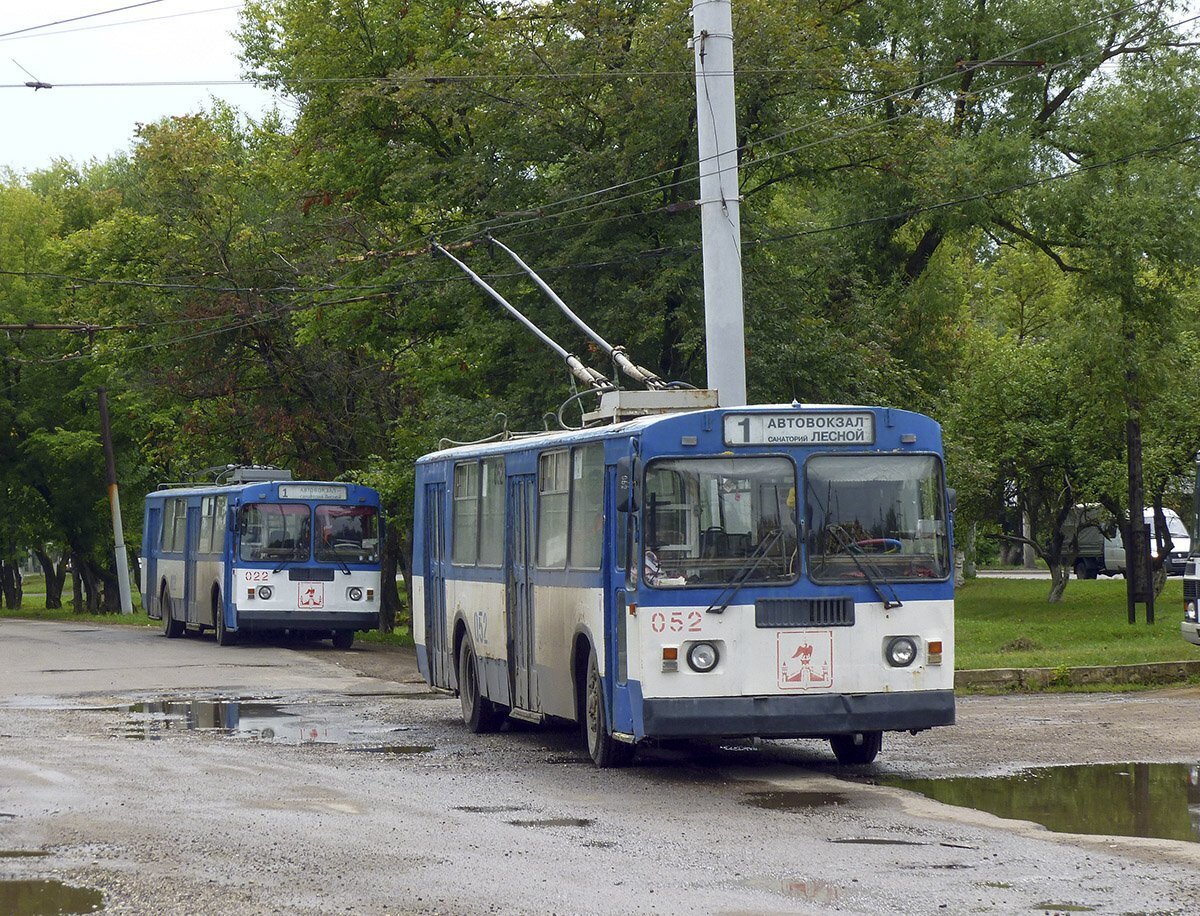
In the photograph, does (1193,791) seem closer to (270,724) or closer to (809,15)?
(270,724)

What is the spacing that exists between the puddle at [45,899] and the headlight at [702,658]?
5369 millimetres

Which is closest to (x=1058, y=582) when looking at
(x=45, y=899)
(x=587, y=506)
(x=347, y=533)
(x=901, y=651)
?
(x=347, y=533)

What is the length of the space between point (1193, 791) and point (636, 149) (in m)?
16.8

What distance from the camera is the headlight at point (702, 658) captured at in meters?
13.1

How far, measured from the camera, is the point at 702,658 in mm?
13156

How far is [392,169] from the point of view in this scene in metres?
34.9

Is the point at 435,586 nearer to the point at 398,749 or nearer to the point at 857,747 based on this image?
the point at 398,749

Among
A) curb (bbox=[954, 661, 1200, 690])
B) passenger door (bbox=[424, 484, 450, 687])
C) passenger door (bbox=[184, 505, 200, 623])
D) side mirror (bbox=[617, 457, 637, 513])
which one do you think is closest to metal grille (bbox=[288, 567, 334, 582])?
passenger door (bbox=[184, 505, 200, 623])

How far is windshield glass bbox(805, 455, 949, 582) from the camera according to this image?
44.3 ft

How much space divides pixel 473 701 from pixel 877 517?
220 inches

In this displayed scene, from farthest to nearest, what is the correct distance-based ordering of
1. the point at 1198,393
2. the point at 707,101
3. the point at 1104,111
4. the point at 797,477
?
1. the point at 1198,393
2. the point at 1104,111
3. the point at 707,101
4. the point at 797,477

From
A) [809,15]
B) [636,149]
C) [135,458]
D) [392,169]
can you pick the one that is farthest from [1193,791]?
[135,458]

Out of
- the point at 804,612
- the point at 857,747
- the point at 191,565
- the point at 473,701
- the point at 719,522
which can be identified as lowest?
the point at 857,747

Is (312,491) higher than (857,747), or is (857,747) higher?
(312,491)
